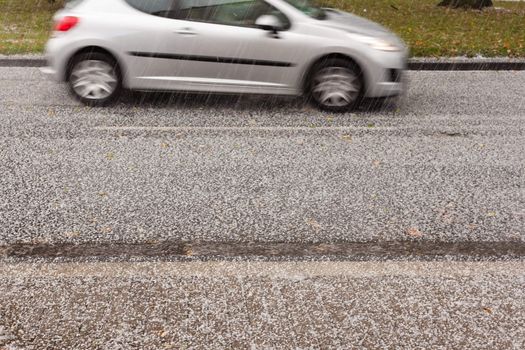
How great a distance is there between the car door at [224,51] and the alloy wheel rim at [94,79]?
0.42m

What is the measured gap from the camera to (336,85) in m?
7.53

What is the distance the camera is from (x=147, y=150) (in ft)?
20.1

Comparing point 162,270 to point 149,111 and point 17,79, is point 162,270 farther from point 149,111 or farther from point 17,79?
point 17,79

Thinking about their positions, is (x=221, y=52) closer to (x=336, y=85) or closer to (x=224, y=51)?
(x=224, y=51)

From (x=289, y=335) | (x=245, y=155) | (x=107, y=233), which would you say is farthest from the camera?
(x=245, y=155)

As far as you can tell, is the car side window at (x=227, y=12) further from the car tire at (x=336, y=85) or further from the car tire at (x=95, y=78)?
the car tire at (x=95, y=78)

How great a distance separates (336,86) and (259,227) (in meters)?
3.57

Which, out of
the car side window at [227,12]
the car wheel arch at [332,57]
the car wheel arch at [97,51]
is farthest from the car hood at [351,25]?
the car wheel arch at [97,51]

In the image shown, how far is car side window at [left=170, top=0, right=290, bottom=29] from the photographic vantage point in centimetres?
743

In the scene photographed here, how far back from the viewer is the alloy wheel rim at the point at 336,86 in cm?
750

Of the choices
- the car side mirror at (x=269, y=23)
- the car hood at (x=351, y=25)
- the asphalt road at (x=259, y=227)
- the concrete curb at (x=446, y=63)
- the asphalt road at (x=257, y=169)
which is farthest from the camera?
the concrete curb at (x=446, y=63)

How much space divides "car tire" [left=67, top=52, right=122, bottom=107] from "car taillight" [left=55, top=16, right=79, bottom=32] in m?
0.36

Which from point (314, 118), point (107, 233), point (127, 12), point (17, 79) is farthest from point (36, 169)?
point (17, 79)

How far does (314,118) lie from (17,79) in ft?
15.2
